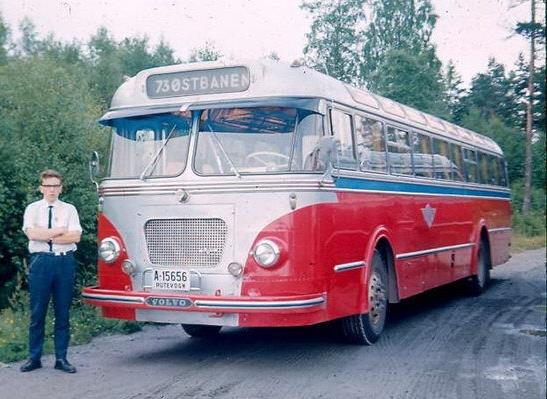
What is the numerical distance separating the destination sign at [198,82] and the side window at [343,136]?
42.9 inches

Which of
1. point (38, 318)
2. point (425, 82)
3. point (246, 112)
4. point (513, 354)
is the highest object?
point (425, 82)

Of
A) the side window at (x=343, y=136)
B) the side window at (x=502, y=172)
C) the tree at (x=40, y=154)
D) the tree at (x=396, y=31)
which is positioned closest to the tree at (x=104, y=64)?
the tree at (x=396, y=31)

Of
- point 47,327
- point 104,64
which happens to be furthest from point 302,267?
point 104,64

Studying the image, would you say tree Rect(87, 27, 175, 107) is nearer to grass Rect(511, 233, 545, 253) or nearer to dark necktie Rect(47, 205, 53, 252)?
grass Rect(511, 233, 545, 253)

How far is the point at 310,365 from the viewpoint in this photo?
8.16 metres

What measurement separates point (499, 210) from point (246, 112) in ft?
34.2

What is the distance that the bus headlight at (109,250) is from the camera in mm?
8359

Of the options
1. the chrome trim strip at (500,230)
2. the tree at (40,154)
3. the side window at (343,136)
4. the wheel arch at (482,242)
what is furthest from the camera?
the chrome trim strip at (500,230)

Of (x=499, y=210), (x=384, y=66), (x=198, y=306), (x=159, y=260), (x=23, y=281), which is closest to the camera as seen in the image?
(x=198, y=306)

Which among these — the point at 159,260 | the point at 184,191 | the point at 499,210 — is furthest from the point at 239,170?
the point at 499,210

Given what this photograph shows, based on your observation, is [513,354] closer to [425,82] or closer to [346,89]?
[346,89]

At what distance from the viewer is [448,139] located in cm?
1348

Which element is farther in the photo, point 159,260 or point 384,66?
point 384,66

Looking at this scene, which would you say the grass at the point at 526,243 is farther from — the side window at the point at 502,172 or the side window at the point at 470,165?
the side window at the point at 470,165
